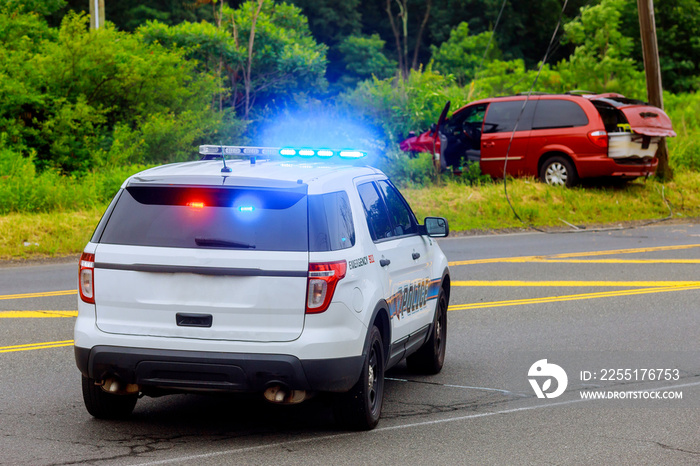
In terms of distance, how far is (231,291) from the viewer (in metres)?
5.95

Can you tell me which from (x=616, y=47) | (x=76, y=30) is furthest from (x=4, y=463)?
(x=616, y=47)

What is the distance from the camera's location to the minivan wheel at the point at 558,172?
72.3 feet

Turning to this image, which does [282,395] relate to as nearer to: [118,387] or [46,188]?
[118,387]

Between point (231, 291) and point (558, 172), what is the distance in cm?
1719

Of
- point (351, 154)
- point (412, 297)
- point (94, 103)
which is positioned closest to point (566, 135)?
point (94, 103)

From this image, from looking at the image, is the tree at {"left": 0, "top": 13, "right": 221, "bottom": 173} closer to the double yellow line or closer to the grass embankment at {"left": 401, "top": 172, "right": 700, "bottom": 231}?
the grass embankment at {"left": 401, "top": 172, "right": 700, "bottom": 231}

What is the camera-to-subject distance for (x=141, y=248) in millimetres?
6086

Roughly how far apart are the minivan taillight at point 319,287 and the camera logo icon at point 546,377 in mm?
2390

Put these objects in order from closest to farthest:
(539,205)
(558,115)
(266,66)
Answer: (539,205), (558,115), (266,66)

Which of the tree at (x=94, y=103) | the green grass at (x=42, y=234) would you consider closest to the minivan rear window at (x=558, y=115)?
the tree at (x=94, y=103)

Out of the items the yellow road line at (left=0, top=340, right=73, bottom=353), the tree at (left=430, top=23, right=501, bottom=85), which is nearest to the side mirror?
the yellow road line at (left=0, top=340, right=73, bottom=353)

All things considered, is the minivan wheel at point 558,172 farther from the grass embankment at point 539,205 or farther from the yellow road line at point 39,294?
the yellow road line at point 39,294

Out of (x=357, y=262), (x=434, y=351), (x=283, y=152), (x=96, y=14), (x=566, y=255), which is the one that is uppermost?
(x=96, y=14)

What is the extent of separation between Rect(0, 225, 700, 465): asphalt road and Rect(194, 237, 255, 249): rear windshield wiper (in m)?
1.21
